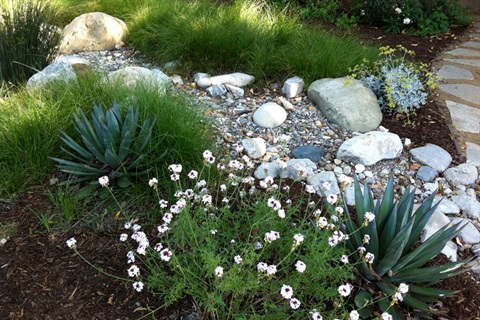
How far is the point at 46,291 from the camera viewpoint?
2.41 meters

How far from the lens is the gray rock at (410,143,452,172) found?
3.61 metres

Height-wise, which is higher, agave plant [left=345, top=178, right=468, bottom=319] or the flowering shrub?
the flowering shrub

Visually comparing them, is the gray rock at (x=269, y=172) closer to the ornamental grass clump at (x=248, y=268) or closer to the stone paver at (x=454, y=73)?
the ornamental grass clump at (x=248, y=268)

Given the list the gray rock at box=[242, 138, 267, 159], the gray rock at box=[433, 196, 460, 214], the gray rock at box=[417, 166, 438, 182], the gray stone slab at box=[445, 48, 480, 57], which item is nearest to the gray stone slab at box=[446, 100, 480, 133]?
the gray rock at box=[417, 166, 438, 182]

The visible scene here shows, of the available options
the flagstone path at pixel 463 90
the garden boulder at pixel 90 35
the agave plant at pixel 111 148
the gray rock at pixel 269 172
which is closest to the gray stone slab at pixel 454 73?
the flagstone path at pixel 463 90

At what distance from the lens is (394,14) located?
6.55 meters

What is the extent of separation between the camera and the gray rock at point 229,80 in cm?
447

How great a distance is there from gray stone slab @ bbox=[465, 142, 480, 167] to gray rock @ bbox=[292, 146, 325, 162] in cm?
120

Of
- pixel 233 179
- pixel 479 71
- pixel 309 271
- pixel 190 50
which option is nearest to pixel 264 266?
pixel 309 271

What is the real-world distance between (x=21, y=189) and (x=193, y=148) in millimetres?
1140

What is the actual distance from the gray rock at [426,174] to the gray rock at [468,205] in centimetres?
24

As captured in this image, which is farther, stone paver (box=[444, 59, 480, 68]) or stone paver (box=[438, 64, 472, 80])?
stone paver (box=[444, 59, 480, 68])

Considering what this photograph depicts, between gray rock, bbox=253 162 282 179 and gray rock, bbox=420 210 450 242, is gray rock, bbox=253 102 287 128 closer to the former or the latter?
gray rock, bbox=253 162 282 179

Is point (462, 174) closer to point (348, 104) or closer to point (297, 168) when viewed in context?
point (348, 104)
